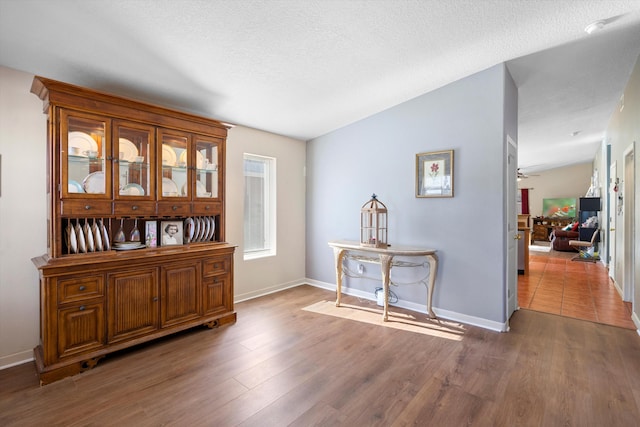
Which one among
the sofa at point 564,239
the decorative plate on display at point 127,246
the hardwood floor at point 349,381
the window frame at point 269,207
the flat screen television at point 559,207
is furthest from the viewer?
the flat screen television at point 559,207

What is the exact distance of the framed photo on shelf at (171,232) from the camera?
3009 mm

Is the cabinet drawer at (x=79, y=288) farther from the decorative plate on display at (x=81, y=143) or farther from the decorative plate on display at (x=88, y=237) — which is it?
the decorative plate on display at (x=81, y=143)

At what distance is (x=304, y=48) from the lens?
2533mm

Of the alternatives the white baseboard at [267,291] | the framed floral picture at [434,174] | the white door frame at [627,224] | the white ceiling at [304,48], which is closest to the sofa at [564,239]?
the white door frame at [627,224]

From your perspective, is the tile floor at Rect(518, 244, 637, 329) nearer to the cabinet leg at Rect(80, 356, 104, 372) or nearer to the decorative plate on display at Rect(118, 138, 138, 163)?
the cabinet leg at Rect(80, 356, 104, 372)

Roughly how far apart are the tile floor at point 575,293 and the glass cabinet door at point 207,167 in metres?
4.07

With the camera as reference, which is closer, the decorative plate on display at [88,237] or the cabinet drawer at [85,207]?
the cabinet drawer at [85,207]

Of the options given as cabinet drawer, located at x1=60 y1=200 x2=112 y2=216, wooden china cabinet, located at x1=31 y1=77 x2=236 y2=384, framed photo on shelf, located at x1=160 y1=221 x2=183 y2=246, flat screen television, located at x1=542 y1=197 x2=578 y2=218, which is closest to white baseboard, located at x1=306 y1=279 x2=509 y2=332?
wooden china cabinet, located at x1=31 y1=77 x2=236 y2=384

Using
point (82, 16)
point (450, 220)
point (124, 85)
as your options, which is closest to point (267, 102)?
point (124, 85)

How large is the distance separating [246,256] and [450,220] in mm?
2649

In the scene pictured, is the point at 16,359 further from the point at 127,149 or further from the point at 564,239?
the point at 564,239

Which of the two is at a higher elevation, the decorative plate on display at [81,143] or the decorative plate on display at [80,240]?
the decorative plate on display at [81,143]

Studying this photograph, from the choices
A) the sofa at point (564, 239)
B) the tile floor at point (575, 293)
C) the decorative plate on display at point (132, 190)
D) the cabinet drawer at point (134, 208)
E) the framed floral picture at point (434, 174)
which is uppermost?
the framed floral picture at point (434, 174)

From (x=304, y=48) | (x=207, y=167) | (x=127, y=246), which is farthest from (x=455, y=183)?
A: (x=127, y=246)
